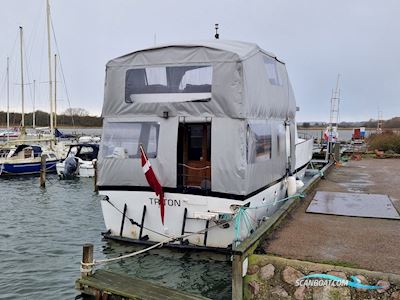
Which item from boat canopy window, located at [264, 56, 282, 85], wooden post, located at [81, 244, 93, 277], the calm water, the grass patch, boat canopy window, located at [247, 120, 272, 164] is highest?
boat canopy window, located at [264, 56, 282, 85]

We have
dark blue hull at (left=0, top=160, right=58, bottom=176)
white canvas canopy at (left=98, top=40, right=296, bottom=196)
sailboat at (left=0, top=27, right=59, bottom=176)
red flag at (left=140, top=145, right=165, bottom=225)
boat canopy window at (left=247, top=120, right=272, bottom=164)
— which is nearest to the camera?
red flag at (left=140, top=145, right=165, bottom=225)

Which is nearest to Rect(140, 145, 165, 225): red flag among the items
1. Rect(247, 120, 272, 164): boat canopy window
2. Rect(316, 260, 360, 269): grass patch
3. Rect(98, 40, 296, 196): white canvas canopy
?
Rect(98, 40, 296, 196): white canvas canopy

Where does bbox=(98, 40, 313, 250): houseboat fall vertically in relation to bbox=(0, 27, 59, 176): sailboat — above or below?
above

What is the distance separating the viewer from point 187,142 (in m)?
10.7

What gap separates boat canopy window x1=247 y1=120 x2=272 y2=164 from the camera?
9797mm

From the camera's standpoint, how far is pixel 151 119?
10.2 m

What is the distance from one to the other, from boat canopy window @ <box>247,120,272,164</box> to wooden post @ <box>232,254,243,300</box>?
3.64 meters

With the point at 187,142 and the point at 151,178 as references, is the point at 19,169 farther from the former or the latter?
the point at 151,178

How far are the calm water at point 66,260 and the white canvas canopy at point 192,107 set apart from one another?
1816 mm

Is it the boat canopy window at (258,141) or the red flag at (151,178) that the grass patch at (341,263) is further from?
the red flag at (151,178)

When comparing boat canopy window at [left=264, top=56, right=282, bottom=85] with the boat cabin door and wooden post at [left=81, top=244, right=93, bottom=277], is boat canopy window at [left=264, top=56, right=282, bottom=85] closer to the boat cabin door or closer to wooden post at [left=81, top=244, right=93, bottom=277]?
the boat cabin door

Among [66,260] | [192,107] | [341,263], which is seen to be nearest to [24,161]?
[66,260]

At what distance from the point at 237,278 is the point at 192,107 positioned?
4.63m

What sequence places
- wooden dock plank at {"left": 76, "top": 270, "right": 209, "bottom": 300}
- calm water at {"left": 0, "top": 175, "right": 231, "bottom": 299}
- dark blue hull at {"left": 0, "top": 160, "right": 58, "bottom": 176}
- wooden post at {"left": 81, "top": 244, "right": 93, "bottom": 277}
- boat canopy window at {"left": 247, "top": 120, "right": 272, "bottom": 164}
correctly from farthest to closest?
dark blue hull at {"left": 0, "top": 160, "right": 58, "bottom": 176} → boat canopy window at {"left": 247, "top": 120, "right": 272, "bottom": 164} → calm water at {"left": 0, "top": 175, "right": 231, "bottom": 299} → wooden post at {"left": 81, "top": 244, "right": 93, "bottom": 277} → wooden dock plank at {"left": 76, "top": 270, "right": 209, "bottom": 300}
